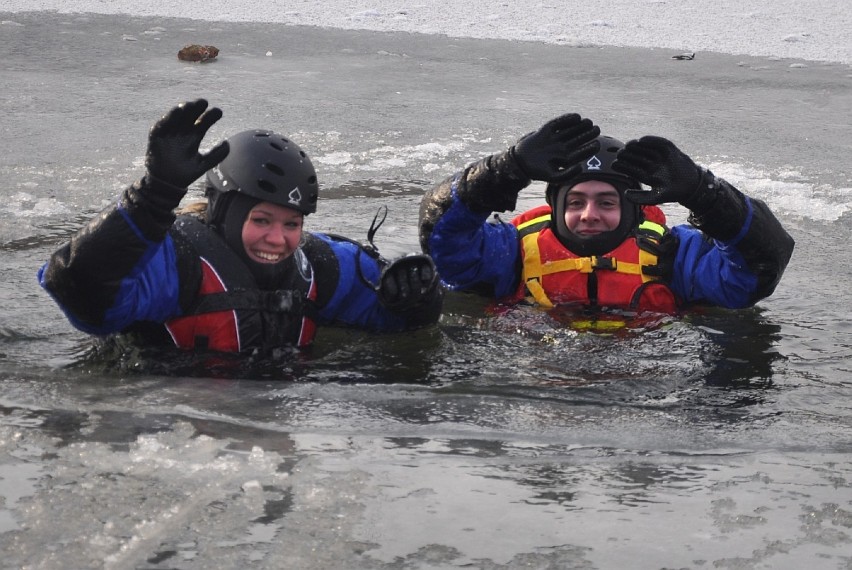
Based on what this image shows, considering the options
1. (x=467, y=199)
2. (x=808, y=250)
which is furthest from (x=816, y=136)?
(x=467, y=199)

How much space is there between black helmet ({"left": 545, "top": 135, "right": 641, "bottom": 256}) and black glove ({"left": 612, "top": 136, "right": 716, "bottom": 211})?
0.33 meters

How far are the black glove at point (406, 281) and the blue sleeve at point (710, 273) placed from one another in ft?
4.47

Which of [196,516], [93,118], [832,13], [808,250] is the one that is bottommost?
[196,516]

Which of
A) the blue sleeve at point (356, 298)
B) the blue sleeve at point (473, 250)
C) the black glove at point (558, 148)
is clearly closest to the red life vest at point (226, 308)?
the blue sleeve at point (356, 298)

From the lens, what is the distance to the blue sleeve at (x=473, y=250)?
220 inches

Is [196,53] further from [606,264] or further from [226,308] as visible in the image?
[226,308]

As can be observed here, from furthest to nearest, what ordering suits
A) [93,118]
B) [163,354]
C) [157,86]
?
[157,86] → [93,118] → [163,354]

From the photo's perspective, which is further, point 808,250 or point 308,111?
point 308,111

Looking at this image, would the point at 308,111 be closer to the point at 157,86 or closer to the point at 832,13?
the point at 157,86

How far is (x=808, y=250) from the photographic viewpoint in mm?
6754

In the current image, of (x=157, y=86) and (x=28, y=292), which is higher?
(x=157, y=86)

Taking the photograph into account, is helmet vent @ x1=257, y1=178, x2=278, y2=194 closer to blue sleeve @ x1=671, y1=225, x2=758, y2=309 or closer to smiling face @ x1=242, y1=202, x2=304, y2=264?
smiling face @ x1=242, y1=202, x2=304, y2=264

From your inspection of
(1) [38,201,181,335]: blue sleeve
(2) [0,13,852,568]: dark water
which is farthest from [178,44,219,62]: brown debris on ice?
(1) [38,201,181,335]: blue sleeve

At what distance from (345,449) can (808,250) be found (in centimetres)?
398
